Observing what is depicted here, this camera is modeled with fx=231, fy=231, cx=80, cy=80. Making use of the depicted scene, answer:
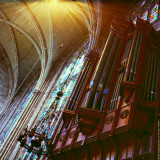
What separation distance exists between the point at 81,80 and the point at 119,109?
314cm

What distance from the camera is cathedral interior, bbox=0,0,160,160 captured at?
18.3 ft

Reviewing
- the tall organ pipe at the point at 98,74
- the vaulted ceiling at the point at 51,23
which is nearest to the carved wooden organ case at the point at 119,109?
the tall organ pipe at the point at 98,74

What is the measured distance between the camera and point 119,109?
5977 millimetres

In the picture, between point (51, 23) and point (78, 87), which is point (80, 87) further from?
point (51, 23)

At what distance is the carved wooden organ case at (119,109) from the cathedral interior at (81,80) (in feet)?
0.08

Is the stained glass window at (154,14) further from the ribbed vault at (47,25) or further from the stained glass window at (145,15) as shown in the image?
the ribbed vault at (47,25)

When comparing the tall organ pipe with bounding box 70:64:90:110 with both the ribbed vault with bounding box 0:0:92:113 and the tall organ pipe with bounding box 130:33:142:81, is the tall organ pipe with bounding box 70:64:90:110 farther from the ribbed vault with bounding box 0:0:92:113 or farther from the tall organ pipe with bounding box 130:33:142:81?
the ribbed vault with bounding box 0:0:92:113

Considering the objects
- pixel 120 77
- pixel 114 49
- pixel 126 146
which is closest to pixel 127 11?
pixel 114 49

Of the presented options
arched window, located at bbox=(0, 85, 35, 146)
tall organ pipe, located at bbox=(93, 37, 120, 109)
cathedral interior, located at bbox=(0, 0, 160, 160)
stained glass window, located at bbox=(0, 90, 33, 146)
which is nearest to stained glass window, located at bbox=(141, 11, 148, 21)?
cathedral interior, located at bbox=(0, 0, 160, 160)

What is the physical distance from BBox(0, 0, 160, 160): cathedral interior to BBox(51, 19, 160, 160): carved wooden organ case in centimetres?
2

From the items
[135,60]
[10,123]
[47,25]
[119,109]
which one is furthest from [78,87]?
[47,25]

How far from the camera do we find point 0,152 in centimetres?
1090

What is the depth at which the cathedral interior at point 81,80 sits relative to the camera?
5590 mm

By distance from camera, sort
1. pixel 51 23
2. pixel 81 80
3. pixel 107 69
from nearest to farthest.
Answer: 1. pixel 107 69
2. pixel 81 80
3. pixel 51 23
